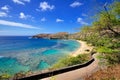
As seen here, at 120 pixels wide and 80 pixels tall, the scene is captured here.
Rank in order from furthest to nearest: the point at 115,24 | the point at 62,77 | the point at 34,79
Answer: the point at 115,24 → the point at 62,77 → the point at 34,79

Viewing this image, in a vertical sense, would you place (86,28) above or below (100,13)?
below

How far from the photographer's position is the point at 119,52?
14867 mm

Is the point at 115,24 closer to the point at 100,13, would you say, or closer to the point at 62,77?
the point at 100,13

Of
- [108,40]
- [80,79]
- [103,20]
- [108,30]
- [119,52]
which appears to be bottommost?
[80,79]

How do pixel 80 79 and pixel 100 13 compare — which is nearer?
pixel 80 79

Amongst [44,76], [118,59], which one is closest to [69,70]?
[44,76]

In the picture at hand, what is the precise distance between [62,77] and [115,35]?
8.51 meters

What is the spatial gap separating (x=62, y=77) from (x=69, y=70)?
206cm

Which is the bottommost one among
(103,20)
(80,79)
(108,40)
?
(80,79)

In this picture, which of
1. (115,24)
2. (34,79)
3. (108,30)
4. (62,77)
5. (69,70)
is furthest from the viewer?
(108,30)

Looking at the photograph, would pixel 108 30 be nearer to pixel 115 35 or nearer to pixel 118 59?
pixel 115 35

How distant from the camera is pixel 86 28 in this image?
52.7ft

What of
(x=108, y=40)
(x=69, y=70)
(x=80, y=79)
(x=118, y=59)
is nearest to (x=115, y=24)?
(x=108, y=40)

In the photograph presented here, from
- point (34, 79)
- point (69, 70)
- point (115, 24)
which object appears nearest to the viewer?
Answer: point (34, 79)
